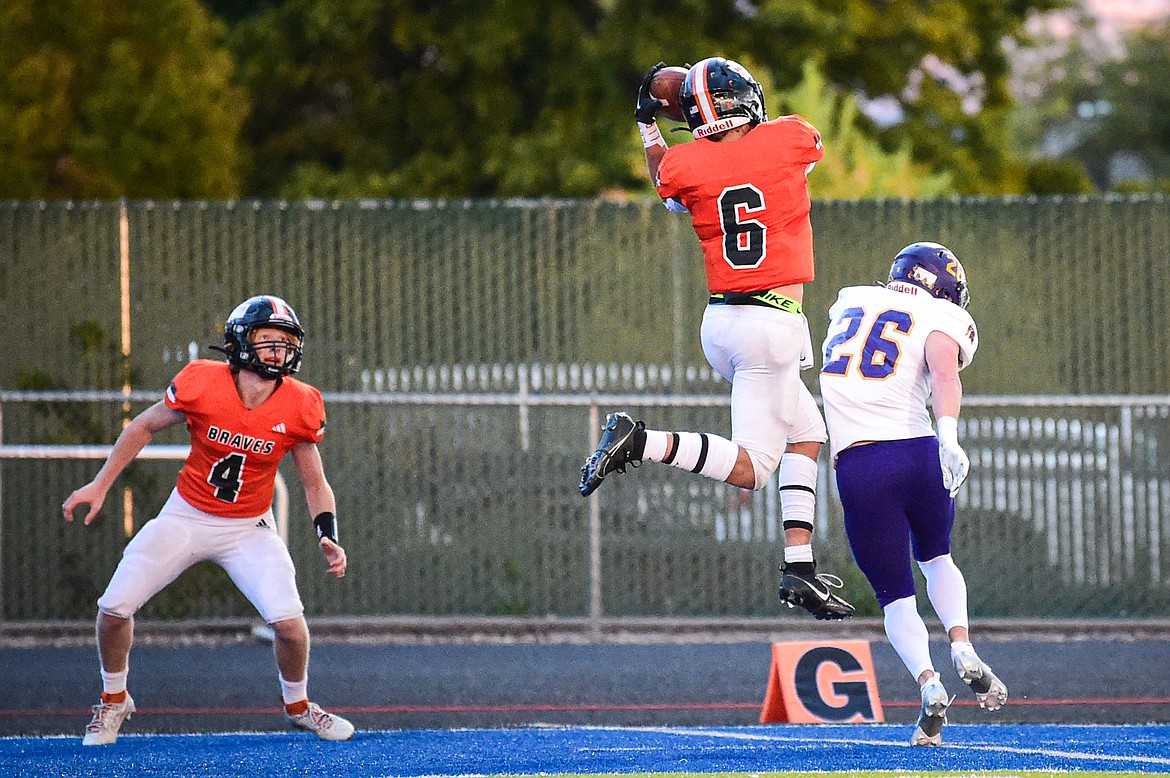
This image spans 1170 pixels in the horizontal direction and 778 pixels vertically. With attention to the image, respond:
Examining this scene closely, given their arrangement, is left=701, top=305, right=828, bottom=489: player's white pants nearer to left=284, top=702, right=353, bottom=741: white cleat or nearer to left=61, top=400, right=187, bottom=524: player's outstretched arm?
left=284, top=702, right=353, bottom=741: white cleat

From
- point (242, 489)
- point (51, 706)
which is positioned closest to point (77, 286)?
point (51, 706)

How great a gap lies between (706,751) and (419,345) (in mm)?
6307

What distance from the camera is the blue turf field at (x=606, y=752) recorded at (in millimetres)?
7758

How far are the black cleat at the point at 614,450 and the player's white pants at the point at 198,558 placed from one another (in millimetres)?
1772

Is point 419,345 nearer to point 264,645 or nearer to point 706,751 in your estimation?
point 264,645

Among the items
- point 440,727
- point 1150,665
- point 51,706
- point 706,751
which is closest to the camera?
point 706,751

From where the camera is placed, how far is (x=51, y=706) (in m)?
10.4

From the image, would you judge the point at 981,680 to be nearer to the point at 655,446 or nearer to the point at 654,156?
the point at 655,446

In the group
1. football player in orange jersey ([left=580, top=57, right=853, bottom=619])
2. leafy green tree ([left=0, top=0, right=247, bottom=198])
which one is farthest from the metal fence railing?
leafy green tree ([left=0, top=0, right=247, bottom=198])

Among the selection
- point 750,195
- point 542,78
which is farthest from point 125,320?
point 542,78

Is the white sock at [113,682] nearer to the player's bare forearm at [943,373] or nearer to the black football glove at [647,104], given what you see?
the black football glove at [647,104]

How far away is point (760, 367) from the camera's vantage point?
8.01 m

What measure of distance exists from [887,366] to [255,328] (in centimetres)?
305

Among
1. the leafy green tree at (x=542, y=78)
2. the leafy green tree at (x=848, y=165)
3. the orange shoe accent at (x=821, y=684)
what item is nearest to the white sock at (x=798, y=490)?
the orange shoe accent at (x=821, y=684)
